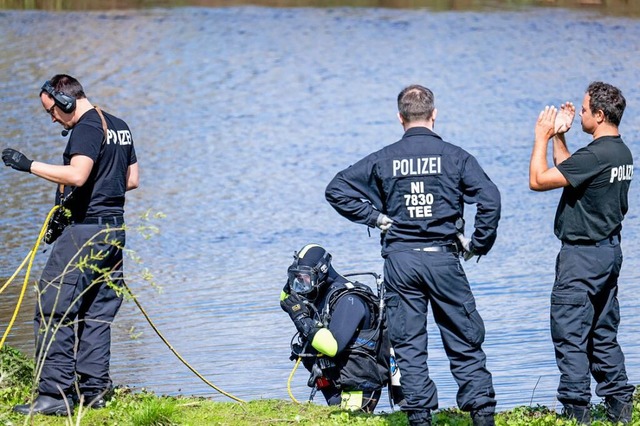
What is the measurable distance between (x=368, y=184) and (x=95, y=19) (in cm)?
2637

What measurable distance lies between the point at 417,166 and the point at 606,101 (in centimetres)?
113

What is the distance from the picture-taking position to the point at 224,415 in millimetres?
6262

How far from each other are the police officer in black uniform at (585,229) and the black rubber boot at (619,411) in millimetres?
13

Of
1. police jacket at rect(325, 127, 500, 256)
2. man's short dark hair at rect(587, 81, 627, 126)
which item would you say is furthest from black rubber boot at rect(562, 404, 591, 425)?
man's short dark hair at rect(587, 81, 627, 126)

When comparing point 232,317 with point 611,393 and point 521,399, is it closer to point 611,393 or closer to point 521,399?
point 521,399

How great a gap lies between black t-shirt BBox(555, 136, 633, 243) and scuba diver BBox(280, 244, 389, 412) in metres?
1.41

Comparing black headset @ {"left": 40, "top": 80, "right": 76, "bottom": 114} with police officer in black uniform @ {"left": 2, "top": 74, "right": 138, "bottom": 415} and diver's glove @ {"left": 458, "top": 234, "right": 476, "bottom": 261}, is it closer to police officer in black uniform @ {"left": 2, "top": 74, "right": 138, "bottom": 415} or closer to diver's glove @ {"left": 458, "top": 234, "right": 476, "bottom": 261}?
police officer in black uniform @ {"left": 2, "top": 74, "right": 138, "bottom": 415}

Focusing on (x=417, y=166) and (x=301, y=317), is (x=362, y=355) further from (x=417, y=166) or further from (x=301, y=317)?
(x=417, y=166)

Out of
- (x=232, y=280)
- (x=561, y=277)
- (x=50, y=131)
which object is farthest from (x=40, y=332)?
(x=50, y=131)

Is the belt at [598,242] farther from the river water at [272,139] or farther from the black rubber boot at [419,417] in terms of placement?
the river water at [272,139]

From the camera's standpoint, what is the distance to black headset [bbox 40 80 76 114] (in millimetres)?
6152

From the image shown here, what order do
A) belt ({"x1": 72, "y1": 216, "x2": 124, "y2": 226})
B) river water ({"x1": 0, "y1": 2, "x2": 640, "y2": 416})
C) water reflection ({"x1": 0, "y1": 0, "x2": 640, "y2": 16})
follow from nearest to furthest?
belt ({"x1": 72, "y1": 216, "x2": 124, "y2": 226}) → river water ({"x1": 0, "y1": 2, "x2": 640, "y2": 416}) → water reflection ({"x1": 0, "y1": 0, "x2": 640, "y2": 16})

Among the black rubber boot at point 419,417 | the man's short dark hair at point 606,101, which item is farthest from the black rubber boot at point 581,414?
the man's short dark hair at point 606,101

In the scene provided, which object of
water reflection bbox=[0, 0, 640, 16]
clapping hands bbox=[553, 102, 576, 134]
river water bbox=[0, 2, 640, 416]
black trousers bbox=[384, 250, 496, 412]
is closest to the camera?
black trousers bbox=[384, 250, 496, 412]
